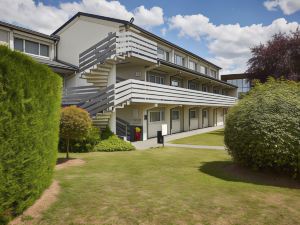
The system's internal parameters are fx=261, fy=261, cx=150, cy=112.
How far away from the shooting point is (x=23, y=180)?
555 cm

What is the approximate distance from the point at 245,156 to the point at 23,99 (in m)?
8.02

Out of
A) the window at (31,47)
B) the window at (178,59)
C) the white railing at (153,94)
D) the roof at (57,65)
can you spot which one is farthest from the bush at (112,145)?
the window at (178,59)

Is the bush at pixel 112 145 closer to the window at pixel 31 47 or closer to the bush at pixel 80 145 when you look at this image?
the bush at pixel 80 145

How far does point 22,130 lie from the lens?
211 inches

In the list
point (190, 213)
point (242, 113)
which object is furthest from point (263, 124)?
point (190, 213)

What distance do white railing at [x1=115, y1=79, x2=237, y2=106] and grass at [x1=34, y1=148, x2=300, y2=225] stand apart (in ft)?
23.2

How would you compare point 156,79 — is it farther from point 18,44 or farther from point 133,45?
point 18,44

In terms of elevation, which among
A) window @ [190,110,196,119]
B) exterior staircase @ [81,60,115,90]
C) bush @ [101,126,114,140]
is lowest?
bush @ [101,126,114,140]

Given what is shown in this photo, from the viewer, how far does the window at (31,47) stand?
893 inches

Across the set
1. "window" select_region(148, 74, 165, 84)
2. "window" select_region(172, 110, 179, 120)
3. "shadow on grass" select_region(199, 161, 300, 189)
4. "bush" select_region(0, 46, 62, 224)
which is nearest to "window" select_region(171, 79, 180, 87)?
"window" select_region(148, 74, 165, 84)

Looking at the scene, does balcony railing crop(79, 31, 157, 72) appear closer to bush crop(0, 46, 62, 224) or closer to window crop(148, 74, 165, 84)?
window crop(148, 74, 165, 84)

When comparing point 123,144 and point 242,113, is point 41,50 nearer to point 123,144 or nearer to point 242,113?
point 123,144

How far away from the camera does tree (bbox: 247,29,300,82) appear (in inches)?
1080

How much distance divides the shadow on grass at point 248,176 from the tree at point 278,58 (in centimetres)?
1961
